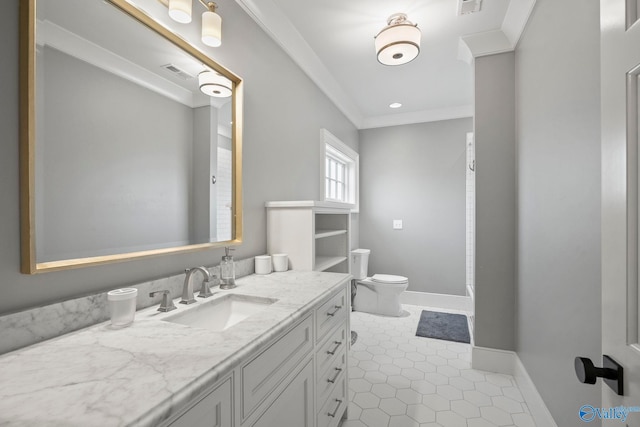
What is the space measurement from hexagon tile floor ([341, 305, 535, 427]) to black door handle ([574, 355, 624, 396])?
53.4 inches

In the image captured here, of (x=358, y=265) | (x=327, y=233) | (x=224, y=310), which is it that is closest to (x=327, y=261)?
(x=327, y=233)

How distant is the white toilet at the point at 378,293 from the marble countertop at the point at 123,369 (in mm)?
2623

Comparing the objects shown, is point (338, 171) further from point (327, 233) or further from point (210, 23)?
point (210, 23)

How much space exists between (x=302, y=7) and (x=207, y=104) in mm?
1101

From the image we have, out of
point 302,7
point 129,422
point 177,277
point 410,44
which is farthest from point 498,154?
point 129,422

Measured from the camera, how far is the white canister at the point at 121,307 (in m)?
0.94

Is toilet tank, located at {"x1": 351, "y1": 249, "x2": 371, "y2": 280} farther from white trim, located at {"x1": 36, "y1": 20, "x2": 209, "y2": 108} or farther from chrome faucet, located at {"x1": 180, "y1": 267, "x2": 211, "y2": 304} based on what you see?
white trim, located at {"x1": 36, "y1": 20, "x2": 209, "y2": 108}

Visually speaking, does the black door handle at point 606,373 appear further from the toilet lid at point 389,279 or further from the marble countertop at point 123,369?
the toilet lid at point 389,279

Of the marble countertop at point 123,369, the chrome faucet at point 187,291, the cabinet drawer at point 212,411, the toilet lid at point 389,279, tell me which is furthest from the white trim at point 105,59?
the toilet lid at point 389,279

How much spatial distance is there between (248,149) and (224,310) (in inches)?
40.0

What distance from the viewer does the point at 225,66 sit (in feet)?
5.50

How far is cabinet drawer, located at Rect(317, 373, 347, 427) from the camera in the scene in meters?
1.38

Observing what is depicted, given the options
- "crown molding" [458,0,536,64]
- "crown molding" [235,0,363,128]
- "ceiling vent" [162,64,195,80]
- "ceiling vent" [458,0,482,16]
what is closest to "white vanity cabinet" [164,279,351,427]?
"ceiling vent" [162,64,195,80]

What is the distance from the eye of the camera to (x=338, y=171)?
410cm
